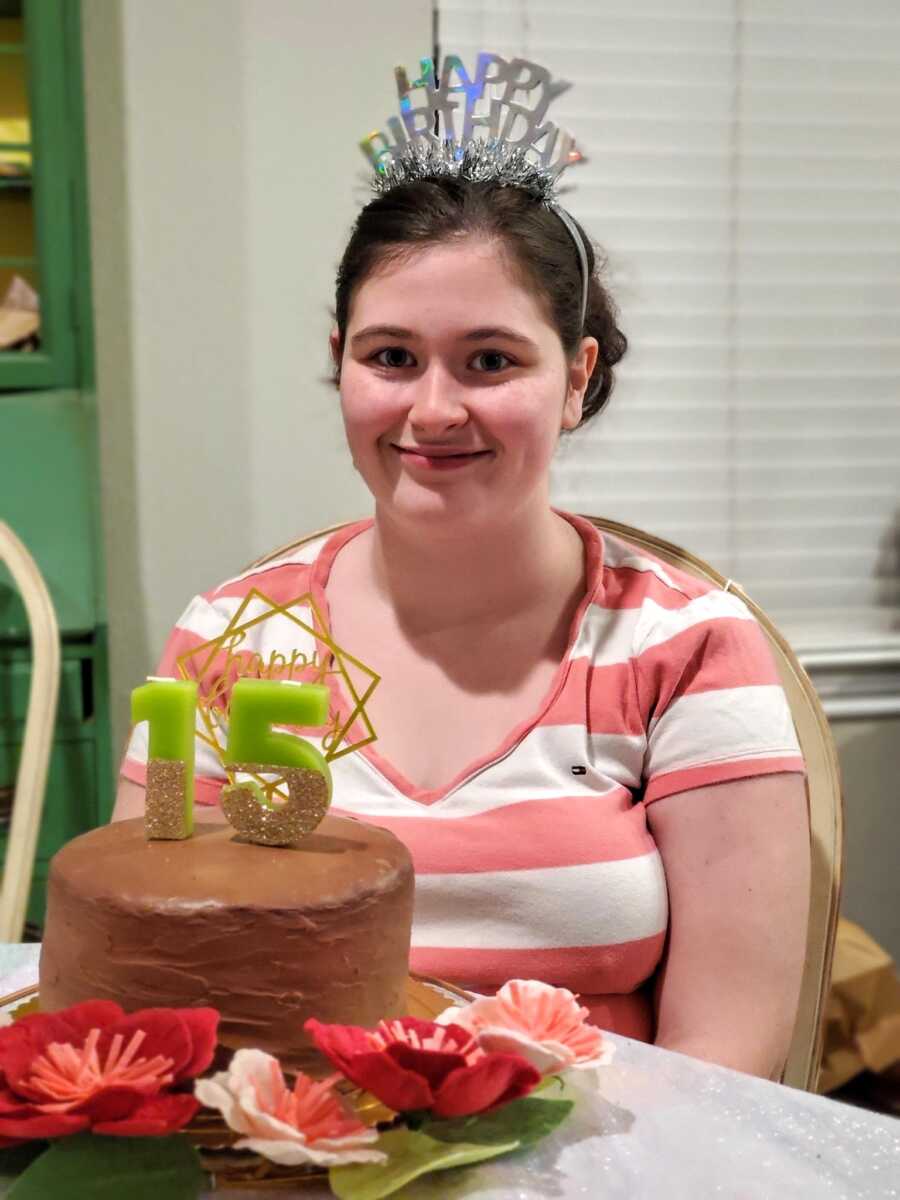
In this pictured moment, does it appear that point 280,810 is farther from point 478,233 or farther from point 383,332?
point 478,233

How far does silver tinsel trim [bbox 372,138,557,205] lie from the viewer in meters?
1.37

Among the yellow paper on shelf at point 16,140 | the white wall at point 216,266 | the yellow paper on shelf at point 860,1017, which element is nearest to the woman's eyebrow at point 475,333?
the white wall at point 216,266

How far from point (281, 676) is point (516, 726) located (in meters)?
0.23

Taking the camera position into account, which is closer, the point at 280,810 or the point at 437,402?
the point at 280,810

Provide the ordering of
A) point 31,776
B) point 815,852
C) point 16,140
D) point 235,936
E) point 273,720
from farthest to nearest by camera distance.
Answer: point 16,140 → point 31,776 → point 815,852 → point 273,720 → point 235,936

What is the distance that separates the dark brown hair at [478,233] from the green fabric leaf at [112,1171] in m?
0.85

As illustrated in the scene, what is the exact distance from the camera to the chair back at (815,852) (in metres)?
1.32

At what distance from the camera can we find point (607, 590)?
1.38 meters

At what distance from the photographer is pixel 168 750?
917mm

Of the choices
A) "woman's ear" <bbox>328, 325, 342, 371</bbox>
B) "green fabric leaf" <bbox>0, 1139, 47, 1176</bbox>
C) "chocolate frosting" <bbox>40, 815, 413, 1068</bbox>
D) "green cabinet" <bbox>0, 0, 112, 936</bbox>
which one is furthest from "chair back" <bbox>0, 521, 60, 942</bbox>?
"green fabric leaf" <bbox>0, 1139, 47, 1176</bbox>

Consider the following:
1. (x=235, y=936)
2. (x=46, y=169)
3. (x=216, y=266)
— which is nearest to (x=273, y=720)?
(x=235, y=936)

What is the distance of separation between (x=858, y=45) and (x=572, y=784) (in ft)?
6.23

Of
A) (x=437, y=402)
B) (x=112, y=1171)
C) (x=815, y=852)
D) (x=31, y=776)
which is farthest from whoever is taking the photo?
(x=31, y=776)

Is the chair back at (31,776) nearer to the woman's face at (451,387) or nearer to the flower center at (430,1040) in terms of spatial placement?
the woman's face at (451,387)
